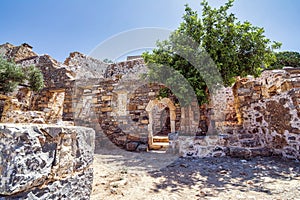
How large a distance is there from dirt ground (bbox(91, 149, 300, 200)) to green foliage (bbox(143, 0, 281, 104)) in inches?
73.8

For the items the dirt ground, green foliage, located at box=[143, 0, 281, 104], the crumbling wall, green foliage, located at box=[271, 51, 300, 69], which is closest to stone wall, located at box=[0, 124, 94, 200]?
the dirt ground

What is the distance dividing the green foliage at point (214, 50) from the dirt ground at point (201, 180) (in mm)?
1874

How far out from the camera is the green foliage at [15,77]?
22.2 ft

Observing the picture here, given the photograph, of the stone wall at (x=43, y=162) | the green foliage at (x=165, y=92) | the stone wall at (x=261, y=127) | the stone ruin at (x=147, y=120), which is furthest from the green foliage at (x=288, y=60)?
the stone wall at (x=43, y=162)

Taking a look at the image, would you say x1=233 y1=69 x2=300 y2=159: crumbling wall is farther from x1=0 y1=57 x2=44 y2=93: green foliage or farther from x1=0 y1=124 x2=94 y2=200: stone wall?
x1=0 y1=57 x2=44 y2=93: green foliage

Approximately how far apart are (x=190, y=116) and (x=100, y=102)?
344 cm

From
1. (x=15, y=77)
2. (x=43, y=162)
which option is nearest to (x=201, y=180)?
(x=43, y=162)

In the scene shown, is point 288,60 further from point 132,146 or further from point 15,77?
point 15,77

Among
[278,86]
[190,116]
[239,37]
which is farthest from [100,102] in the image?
[278,86]

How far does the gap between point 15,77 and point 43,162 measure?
8.27m

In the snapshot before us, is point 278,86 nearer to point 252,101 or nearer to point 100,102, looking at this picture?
point 252,101

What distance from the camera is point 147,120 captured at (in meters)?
5.49

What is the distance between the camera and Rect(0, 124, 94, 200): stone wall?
0.80m

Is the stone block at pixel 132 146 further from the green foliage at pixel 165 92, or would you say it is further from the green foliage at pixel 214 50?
Answer: the green foliage at pixel 214 50
